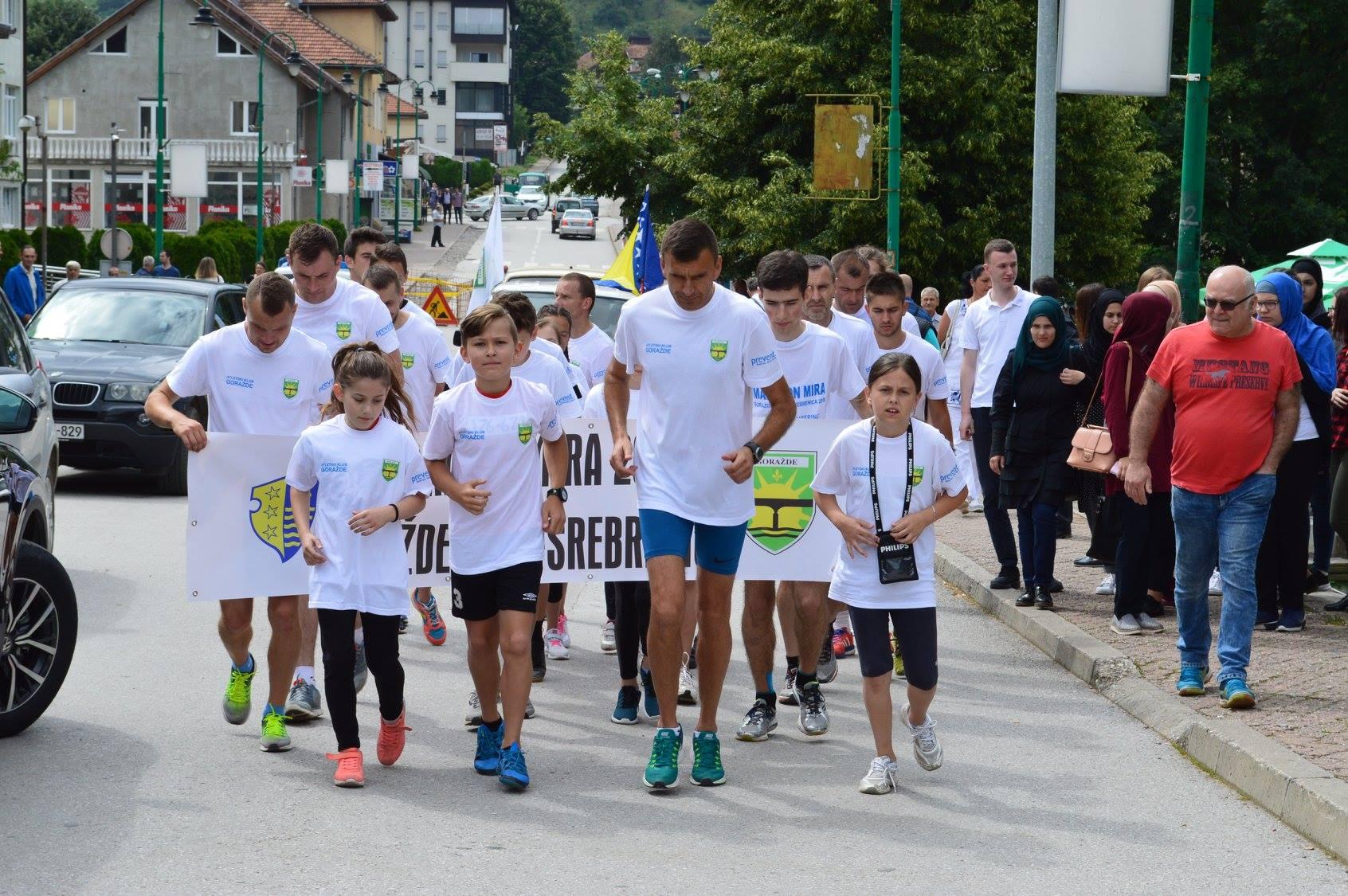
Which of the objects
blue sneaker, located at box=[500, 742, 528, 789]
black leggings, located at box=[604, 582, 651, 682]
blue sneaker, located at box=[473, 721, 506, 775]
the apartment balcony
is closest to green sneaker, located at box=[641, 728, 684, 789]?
blue sneaker, located at box=[500, 742, 528, 789]

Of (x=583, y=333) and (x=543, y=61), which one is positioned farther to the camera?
(x=543, y=61)

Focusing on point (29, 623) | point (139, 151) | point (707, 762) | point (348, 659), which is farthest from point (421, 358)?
point (139, 151)

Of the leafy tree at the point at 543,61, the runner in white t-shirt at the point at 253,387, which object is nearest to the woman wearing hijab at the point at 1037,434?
the runner in white t-shirt at the point at 253,387

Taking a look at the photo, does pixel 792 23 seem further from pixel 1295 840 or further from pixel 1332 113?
pixel 1295 840

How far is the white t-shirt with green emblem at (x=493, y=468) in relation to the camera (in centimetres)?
696

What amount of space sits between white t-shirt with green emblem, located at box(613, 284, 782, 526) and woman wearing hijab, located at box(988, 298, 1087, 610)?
14.0ft

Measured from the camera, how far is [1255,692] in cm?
848

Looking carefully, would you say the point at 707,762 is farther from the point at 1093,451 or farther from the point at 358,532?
the point at 1093,451

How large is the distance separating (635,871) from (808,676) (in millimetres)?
2381

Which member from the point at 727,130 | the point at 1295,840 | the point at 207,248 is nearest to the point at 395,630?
the point at 1295,840

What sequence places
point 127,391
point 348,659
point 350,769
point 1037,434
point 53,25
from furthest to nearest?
1. point 53,25
2. point 127,391
3. point 1037,434
4. point 348,659
5. point 350,769

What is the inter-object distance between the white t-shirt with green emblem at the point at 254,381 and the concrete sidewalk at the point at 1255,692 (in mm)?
3975

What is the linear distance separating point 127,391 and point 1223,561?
36.4 ft

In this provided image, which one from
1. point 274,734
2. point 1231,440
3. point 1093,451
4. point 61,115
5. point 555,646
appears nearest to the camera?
point 274,734
